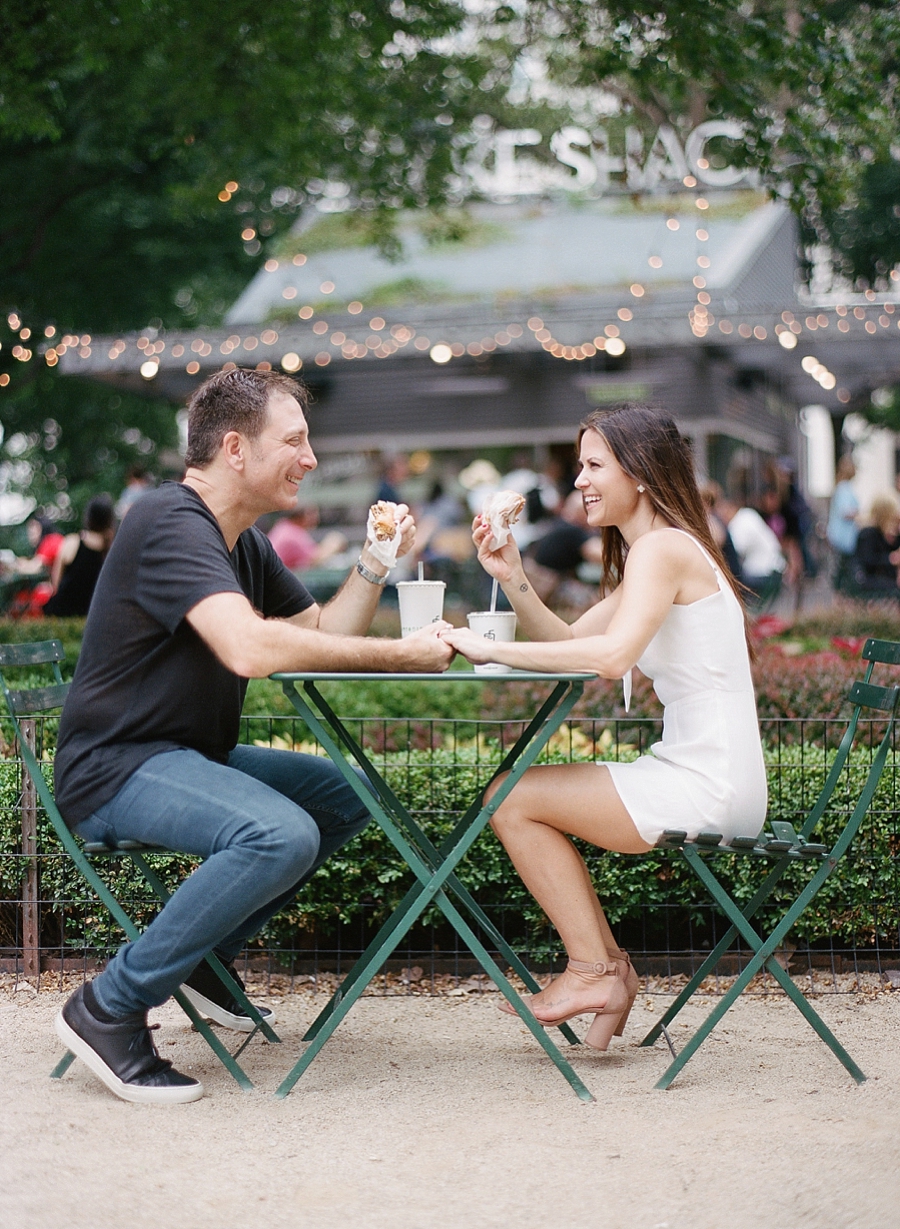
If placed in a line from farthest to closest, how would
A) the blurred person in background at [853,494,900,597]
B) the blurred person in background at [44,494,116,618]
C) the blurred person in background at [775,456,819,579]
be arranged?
the blurred person in background at [775,456,819,579]
the blurred person in background at [853,494,900,597]
the blurred person in background at [44,494,116,618]

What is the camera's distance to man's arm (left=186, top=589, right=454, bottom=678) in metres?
3.19

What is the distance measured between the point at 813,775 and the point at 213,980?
2077 mm

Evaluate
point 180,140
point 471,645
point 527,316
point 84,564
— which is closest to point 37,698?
point 471,645

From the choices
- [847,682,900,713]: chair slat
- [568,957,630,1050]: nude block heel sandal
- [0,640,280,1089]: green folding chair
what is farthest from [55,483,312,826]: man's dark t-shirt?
[847,682,900,713]: chair slat

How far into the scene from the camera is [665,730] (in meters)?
3.62

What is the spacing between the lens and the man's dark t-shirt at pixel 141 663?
10.9ft

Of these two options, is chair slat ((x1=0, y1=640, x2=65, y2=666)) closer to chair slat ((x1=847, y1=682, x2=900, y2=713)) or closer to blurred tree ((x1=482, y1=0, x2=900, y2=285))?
chair slat ((x1=847, y1=682, x2=900, y2=713))

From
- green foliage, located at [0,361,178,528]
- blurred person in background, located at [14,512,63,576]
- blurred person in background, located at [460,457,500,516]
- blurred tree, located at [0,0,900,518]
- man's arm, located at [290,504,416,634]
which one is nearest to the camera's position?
man's arm, located at [290,504,416,634]

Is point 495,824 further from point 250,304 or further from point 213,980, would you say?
point 250,304

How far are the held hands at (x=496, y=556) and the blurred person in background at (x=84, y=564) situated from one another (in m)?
6.23

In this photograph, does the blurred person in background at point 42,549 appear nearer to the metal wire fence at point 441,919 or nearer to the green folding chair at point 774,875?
the metal wire fence at point 441,919

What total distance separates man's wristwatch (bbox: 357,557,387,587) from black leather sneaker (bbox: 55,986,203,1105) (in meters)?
1.31

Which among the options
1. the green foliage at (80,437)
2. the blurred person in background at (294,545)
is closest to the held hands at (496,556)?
the blurred person in background at (294,545)

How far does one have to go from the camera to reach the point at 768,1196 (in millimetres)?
2727
